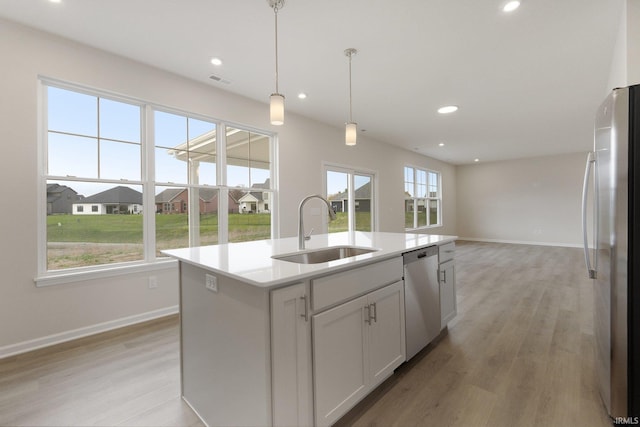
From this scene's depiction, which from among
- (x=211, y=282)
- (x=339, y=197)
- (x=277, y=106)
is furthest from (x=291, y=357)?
(x=339, y=197)

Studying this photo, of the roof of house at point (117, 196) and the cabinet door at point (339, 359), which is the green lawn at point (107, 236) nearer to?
the roof of house at point (117, 196)

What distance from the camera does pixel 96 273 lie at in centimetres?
279

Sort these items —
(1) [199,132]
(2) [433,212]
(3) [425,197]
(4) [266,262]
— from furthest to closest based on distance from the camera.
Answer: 1. (2) [433,212]
2. (3) [425,197]
3. (1) [199,132]
4. (4) [266,262]

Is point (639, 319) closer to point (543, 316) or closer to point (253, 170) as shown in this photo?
point (543, 316)

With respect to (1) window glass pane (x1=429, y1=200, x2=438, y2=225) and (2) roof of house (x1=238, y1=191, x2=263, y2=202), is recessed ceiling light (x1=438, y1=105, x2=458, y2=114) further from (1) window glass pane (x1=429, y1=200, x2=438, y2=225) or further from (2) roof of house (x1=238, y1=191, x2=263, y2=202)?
(1) window glass pane (x1=429, y1=200, x2=438, y2=225)

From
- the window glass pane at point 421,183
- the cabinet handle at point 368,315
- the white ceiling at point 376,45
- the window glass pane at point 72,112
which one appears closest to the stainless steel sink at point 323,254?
the cabinet handle at point 368,315

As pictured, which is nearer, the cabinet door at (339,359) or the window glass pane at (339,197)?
the cabinet door at (339,359)

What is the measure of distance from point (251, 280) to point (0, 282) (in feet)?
8.49

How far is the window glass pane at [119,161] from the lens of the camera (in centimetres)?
295

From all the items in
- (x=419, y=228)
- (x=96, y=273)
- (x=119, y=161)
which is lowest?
(x=96, y=273)

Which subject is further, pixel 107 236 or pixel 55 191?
pixel 107 236

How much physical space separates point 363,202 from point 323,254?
4.15 m

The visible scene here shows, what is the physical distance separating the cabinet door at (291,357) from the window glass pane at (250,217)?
2.80 meters

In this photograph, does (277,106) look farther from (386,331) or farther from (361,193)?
(361,193)
